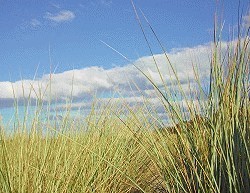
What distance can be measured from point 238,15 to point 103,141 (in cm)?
158

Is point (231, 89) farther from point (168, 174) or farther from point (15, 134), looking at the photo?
point (15, 134)

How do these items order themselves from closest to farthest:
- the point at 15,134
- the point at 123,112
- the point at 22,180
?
the point at 22,180
the point at 15,134
the point at 123,112

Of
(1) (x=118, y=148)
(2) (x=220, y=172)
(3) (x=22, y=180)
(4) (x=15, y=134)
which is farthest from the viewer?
(1) (x=118, y=148)

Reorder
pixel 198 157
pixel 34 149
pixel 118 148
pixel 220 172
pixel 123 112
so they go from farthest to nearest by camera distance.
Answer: pixel 123 112
pixel 118 148
pixel 34 149
pixel 198 157
pixel 220 172

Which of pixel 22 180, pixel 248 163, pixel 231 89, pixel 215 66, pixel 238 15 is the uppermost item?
pixel 238 15

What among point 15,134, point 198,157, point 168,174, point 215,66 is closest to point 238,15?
point 215,66

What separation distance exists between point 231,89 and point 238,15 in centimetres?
47

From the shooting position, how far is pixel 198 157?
6.67 ft

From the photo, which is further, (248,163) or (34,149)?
(34,149)

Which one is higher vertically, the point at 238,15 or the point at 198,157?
the point at 238,15

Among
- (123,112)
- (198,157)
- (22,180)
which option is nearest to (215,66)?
(198,157)

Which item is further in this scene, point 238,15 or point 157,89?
point 238,15

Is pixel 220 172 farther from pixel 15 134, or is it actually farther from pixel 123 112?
pixel 123 112

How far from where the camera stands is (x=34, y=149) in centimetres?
260
